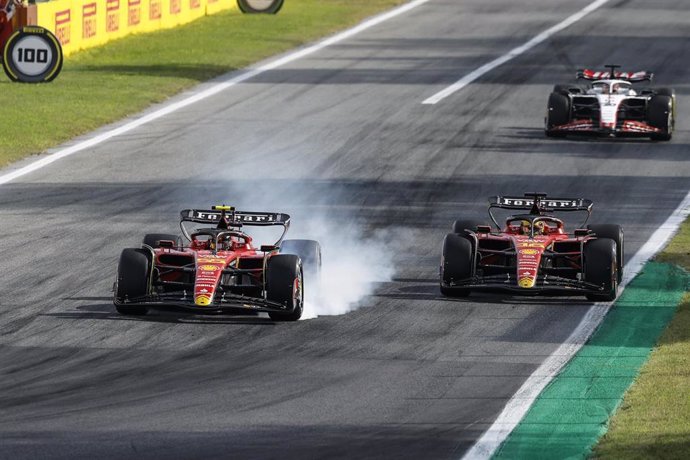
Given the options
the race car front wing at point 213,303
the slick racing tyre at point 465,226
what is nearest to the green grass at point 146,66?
the slick racing tyre at point 465,226

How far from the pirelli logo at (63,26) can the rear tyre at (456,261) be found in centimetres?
2545

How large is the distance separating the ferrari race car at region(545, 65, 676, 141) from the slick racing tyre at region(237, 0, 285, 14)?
21698mm

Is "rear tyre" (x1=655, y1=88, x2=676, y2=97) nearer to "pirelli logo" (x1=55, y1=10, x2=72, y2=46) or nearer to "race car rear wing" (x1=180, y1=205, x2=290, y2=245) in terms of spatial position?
"pirelli logo" (x1=55, y1=10, x2=72, y2=46)

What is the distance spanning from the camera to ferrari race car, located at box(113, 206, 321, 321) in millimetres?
18938

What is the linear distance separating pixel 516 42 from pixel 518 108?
11.7 m

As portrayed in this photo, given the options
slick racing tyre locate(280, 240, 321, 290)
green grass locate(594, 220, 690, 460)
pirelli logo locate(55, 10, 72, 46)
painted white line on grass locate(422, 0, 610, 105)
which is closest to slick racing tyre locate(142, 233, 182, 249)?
slick racing tyre locate(280, 240, 321, 290)

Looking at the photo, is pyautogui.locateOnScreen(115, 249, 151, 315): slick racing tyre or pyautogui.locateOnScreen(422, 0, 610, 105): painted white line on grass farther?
pyautogui.locateOnScreen(422, 0, 610, 105): painted white line on grass

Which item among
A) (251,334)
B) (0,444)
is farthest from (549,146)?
(0,444)

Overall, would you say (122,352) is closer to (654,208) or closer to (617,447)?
(617,447)

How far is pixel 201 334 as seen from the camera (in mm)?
18500

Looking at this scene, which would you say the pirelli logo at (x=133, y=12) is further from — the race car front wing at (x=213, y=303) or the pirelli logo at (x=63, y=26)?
the race car front wing at (x=213, y=303)

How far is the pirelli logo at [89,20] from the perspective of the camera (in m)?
46.1

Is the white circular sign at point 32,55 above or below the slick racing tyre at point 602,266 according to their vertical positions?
above

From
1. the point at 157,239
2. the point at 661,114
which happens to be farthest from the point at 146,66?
the point at 157,239
